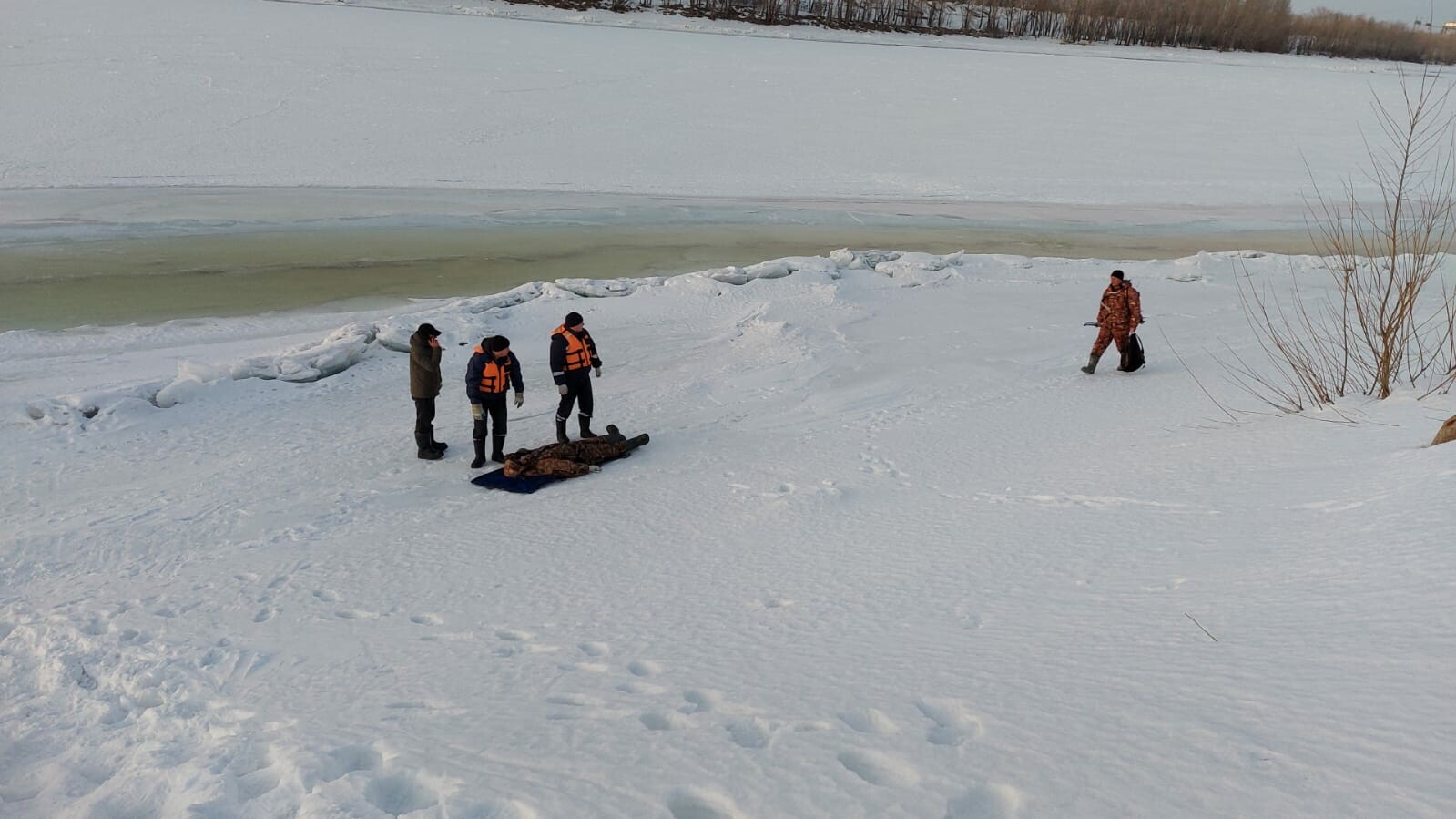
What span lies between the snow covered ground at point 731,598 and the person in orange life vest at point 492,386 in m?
0.37

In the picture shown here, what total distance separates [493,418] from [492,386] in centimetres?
26

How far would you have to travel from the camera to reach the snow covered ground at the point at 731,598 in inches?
106

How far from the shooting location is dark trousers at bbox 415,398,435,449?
24.1ft

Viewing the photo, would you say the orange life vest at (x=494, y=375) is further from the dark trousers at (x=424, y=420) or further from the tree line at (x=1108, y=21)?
the tree line at (x=1108, y=21)

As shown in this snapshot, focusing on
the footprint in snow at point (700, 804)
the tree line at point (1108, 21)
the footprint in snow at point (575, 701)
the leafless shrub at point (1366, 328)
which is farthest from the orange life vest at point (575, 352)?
the tree line at point (1108, 21)

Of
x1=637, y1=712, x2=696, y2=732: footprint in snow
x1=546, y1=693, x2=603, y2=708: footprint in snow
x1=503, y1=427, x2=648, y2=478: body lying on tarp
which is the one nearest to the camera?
x1=637, y1=712, x2=696, y2=732: footprint in snow

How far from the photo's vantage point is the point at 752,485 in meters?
6.65

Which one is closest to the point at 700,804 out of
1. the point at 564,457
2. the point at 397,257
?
the point at 564,457

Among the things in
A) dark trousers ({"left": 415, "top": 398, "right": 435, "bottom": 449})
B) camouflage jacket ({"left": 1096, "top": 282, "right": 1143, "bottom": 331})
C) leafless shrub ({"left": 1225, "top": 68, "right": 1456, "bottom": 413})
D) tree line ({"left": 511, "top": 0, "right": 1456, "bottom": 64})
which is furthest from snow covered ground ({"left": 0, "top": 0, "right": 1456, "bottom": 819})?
tree line ({"left": 511, "top": 0, "right": 1456, "bottom": 64})

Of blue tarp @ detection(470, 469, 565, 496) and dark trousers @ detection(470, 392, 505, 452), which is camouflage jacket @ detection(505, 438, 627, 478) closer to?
blue tarp @ detection(470, 469, 565, 496)

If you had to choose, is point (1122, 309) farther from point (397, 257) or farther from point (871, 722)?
point (397, 257)

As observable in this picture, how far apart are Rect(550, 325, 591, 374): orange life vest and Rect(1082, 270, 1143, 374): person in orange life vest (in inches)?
187

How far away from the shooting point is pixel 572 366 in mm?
7391

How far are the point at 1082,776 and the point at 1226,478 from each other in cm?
359
